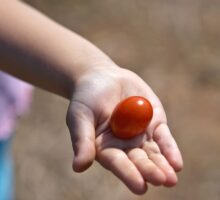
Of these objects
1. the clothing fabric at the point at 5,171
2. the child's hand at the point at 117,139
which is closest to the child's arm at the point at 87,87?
the child's hand at the point at 117,139

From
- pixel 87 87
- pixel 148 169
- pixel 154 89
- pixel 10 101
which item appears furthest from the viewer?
pixel 154 89

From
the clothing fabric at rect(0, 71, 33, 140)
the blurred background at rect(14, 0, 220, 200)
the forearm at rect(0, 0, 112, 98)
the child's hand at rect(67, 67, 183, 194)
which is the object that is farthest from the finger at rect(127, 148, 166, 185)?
the blurred background at rect(14, 0, 220, 200)

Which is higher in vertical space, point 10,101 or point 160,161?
point 160,161

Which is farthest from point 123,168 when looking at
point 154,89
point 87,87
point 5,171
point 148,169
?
point 154,89

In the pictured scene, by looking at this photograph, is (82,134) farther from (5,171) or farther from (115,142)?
(5,171)

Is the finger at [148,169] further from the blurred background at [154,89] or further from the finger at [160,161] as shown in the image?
the blurred background at [154,89]

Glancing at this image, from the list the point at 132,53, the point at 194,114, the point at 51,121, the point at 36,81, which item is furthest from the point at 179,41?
the point at 36,81
